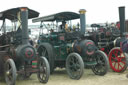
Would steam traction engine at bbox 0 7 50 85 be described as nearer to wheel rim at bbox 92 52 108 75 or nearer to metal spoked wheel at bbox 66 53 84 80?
metal spoked wheel at bbox 66 53 84 80

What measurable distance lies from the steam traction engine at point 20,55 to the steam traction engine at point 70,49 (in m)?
0.93

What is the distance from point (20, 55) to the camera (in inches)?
188

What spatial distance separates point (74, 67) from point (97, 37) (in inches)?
81.9

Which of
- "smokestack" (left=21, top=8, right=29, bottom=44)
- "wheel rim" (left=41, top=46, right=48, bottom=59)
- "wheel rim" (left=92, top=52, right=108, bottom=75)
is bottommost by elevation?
"wheel rim" (left=92, top=52, right=108, bottom=75)

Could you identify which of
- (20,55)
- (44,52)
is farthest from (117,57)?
(20,55)

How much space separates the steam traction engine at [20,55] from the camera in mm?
4801

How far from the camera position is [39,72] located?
5188 mm

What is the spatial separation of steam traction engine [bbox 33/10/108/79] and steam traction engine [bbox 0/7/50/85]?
934 mm

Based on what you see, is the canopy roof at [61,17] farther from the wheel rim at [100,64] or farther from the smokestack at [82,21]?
the wheel rim at [100,64]

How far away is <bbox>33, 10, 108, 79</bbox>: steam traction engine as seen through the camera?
18.9 ft

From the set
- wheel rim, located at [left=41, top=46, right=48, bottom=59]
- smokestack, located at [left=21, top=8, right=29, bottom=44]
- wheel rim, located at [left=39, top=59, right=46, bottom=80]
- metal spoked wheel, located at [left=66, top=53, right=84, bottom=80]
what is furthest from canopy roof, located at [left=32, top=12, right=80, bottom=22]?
wheel rim, located at [left=39, top=59, right=46, bottom=80]

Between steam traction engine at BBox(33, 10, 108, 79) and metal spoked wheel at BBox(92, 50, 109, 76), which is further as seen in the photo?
metal spoked wheel at BBox(92, 50, 109, 76)

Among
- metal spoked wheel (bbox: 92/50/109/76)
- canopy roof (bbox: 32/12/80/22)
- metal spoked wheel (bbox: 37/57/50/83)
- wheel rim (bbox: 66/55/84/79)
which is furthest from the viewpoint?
canopy roof (bbox: 32/12/80/22)

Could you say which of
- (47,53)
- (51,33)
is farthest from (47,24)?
(47,53)
